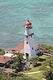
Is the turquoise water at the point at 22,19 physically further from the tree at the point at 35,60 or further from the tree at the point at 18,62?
the tree at the point at 18,62

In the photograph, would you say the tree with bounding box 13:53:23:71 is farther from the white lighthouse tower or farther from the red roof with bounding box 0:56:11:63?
the white lighthouse tower

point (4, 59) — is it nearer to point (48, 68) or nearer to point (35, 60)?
point (35, 60)

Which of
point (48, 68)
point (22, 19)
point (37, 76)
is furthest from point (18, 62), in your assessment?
point (22, 19)

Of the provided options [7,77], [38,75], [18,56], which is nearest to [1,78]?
[7,77]

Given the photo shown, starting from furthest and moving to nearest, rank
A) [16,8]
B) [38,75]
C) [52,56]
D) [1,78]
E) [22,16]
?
[16,8]
[22,16]
[52,56]
[38,75]
[1,78]

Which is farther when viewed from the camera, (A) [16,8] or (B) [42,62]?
(A) [16,8]

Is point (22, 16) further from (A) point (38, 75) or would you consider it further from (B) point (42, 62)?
(A) point (38, 75)

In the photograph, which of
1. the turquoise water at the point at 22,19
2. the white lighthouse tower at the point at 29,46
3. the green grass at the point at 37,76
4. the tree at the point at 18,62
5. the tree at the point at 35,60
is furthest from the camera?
the turquoise water at the point at 22,19

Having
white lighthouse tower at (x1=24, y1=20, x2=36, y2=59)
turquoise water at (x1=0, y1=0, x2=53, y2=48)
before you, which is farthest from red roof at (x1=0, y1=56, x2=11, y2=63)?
turquoise water at (x1=0, y1=0, x2=53, y2=48)

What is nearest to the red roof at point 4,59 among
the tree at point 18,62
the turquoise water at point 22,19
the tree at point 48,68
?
the tree at point 18,62
